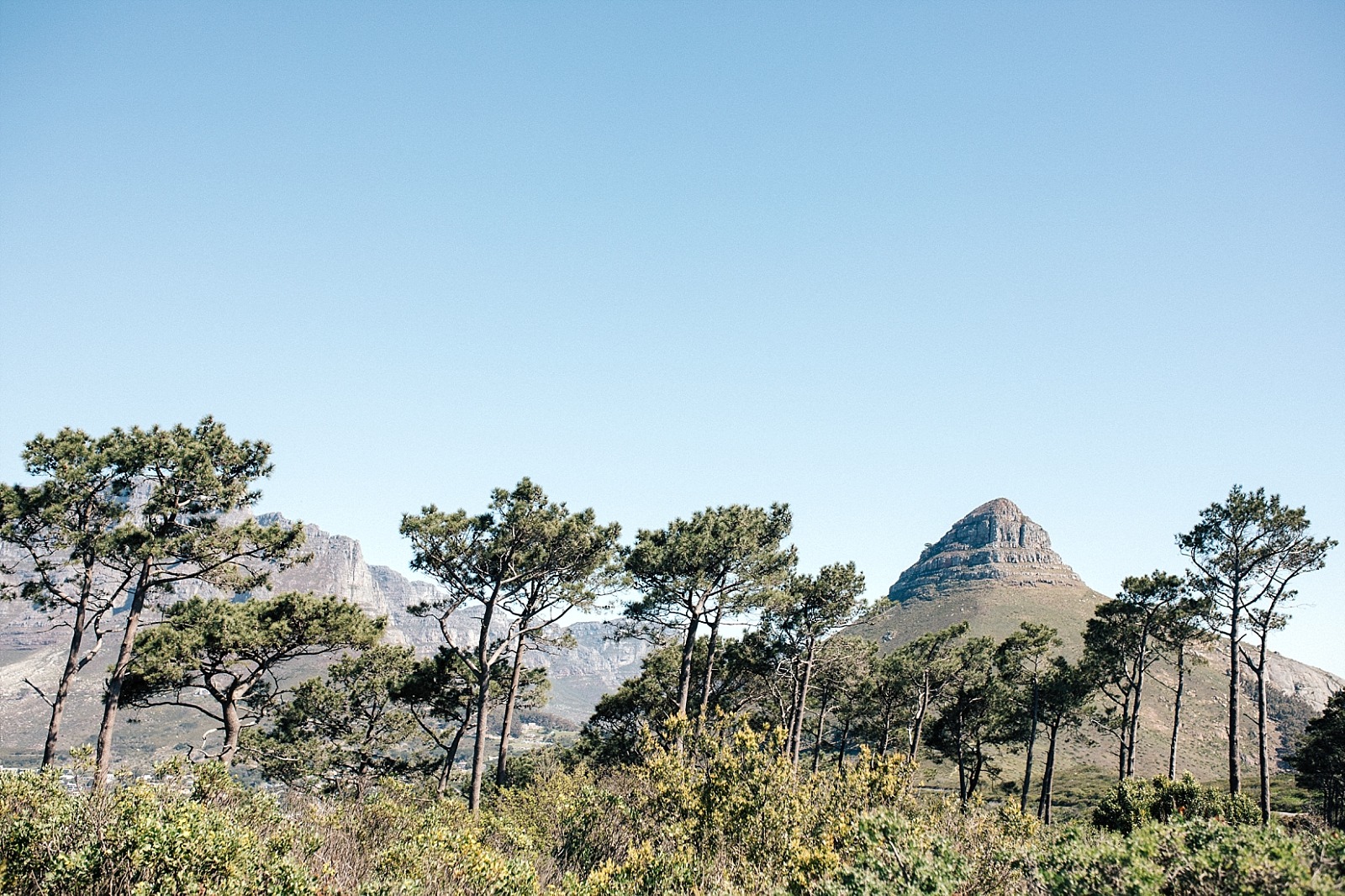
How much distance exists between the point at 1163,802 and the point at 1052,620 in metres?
123

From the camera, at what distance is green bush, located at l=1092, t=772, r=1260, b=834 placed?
55.1 ft

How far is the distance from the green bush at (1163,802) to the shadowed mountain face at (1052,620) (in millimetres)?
4787

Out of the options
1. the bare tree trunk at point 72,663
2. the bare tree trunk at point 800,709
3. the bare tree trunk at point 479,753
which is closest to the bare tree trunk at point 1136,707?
the bare tree trunk at point 800,709

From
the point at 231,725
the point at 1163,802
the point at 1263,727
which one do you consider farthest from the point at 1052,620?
the point at 231,725

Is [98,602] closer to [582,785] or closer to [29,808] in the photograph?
[29,808]

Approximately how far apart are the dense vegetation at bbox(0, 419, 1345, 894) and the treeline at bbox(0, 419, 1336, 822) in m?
0.11

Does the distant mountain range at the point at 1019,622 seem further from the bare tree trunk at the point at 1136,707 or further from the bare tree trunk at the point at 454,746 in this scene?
the bare tree trunk at the point at 454,746

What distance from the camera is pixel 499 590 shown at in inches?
854

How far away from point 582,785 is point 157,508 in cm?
1417

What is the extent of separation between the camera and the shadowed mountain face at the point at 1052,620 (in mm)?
67062

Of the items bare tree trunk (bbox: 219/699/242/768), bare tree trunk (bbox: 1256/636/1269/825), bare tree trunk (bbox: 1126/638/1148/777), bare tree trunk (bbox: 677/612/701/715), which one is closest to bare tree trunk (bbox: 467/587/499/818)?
bare tree trunk (bbox: 677/612/701/715)

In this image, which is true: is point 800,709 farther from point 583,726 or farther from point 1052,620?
Answer: point 1052,620

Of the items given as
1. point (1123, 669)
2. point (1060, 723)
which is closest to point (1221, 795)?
point (1123, 669)

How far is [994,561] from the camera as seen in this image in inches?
7082
